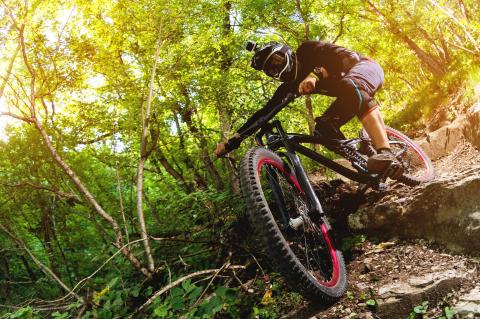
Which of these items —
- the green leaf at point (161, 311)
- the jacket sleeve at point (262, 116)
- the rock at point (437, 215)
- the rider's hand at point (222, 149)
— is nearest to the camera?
the rock at point (437, 215)

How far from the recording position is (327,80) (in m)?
3.12

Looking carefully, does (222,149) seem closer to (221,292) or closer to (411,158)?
(221,292)

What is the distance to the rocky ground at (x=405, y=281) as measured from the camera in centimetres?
207

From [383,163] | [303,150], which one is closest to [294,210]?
[303,150]

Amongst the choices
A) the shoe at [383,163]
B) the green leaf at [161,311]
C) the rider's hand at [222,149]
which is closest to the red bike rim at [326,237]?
the rider's hand at [222,149]

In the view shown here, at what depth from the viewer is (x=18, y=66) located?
580 centimetres

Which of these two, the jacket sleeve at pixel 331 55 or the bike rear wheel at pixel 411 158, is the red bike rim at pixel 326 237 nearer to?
the jacket sleeve at pixel 331 55

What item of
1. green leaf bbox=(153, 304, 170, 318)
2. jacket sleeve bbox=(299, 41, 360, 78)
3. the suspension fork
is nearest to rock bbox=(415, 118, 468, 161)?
jacket sleeve bbox=(299, 41, 360, 78)

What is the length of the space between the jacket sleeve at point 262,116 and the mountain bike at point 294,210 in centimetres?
5

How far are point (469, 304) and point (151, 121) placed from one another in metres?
5.95

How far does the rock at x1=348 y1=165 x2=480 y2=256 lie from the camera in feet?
8.13

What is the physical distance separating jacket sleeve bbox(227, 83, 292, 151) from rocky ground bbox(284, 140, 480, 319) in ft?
4.81

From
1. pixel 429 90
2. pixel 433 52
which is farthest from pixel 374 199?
pixel 433 52

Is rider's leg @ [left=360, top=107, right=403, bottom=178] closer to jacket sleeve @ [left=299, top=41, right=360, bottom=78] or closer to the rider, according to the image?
the rider
